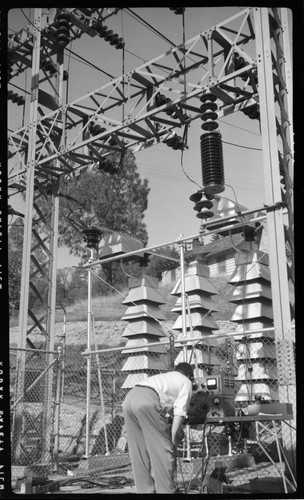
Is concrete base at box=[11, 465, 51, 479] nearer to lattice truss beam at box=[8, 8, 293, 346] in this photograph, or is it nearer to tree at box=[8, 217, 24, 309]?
lattice truss beam at box=[8, 8, 293, 346]

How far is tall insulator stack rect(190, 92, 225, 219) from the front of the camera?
21.4ft

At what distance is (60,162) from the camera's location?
9.41m

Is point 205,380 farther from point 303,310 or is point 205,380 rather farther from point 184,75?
point 184,75

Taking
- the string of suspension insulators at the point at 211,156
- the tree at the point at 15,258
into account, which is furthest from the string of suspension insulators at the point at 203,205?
the tree at the point at 15,258

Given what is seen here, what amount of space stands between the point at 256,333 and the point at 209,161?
2056mm

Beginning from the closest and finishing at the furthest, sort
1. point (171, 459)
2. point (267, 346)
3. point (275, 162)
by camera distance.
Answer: point (171, 459), point (275, 162), point (267, 346)

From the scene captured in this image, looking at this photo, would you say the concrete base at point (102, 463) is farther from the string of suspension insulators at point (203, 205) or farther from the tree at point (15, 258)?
the tree at point (15, 258)

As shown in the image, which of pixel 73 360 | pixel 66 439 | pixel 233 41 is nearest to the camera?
pixel 233 41

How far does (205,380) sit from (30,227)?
440 cm

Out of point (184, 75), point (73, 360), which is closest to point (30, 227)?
point (184, 75)

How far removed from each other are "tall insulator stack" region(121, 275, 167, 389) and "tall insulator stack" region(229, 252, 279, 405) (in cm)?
159

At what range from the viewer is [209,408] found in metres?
4.98

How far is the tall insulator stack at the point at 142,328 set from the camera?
25.6 feet

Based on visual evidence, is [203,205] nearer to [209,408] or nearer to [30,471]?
[209,408]
